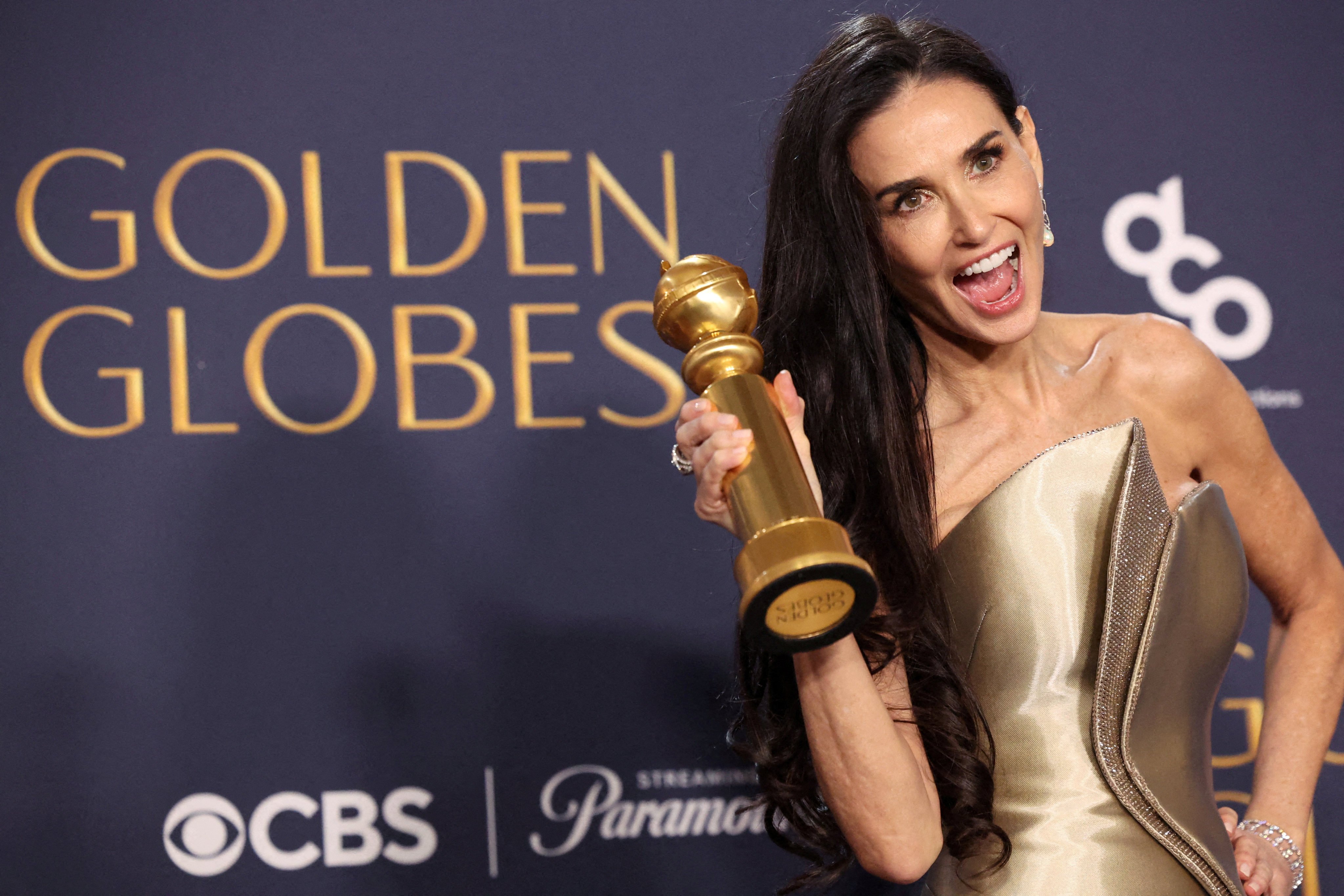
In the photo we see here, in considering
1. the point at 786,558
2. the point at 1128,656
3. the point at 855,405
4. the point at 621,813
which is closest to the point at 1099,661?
the point at 1128,656

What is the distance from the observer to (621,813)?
199 cm

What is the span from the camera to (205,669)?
1.95 meters

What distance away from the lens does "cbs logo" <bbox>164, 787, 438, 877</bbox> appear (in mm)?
1917

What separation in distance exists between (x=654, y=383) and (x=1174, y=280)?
894mm

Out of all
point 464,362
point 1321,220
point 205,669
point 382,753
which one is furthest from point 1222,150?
point 205,669

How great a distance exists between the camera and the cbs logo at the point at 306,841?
1917 millimetres

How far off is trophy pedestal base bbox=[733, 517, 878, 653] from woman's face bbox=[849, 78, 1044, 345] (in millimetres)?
555

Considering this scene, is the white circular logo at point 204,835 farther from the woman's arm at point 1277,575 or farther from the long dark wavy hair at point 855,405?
the woman's arm at point 1277,575

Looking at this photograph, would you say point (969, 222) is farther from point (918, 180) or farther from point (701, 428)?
point (701, 428)

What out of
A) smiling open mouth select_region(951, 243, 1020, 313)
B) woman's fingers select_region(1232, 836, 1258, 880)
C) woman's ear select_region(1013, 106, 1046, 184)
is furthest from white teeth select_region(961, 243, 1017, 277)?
woman's fingers select_region(1232, 836, 1258, 880)

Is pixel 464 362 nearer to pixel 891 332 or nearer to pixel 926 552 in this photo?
pixel 891 332

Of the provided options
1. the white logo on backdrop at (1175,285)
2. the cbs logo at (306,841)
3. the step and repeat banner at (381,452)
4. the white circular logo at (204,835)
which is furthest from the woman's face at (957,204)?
the white circular logo at (204,835)

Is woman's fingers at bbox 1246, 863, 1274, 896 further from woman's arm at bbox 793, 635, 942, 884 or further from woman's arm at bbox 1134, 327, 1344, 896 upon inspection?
woman's arm at bbox 793, 635, 942, 884

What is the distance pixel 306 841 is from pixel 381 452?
590 mm
